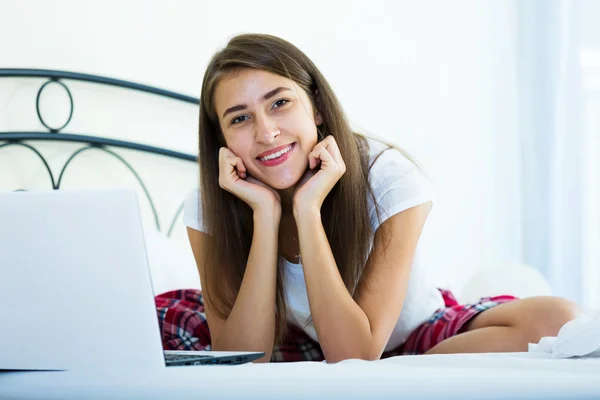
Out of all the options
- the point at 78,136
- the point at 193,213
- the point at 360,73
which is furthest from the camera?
the point at 360,73

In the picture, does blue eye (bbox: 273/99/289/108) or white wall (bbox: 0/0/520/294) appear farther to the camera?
white wall (bbox: 0/0/520/294)

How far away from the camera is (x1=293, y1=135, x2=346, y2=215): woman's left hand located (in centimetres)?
151

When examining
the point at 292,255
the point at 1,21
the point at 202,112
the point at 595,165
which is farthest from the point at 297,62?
the point at 595,165

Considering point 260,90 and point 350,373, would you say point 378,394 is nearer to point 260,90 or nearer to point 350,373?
point 350,373

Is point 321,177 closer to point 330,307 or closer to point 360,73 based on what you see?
point 330,307

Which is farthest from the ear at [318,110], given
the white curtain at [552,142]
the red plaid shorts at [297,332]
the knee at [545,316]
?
the white curtain at [552,142]

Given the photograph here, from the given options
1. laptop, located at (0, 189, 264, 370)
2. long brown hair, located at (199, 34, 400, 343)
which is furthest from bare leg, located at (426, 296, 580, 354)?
laptop, located at (0, 189, 264, 370)

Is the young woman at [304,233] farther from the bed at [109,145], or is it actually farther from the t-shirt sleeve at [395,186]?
the bed at [109,145]

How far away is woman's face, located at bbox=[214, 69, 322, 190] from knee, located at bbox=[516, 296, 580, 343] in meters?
0.55

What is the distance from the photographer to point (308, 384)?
27.3 inches

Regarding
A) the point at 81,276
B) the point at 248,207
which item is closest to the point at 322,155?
the point at 248,207

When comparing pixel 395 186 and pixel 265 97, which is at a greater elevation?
pixel 265 97

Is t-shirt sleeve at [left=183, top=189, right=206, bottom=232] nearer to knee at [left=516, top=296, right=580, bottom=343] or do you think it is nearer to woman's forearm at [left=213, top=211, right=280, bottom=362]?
woman's forearm at [left=213, top=211, right=280, bottom=362]

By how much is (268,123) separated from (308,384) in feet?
3.01
